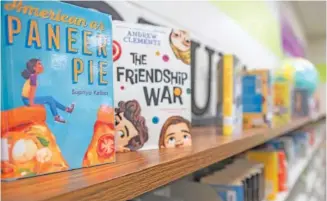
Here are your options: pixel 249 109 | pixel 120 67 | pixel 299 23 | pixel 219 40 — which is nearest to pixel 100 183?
pixel 120 67

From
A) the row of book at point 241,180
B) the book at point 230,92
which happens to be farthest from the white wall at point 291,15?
the book at point 230,92

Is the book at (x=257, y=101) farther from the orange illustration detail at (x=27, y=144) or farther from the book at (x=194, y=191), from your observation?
the orange illustration detail at (x=27, y=144)

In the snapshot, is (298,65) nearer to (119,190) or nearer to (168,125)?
(168,125)

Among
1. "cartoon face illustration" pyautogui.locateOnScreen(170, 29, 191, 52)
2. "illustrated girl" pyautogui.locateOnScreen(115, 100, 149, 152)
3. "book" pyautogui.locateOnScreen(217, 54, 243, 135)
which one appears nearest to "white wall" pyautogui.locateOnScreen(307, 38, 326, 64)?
"book" pyautogui.locateOnScreen(217, 54, 243, 135)

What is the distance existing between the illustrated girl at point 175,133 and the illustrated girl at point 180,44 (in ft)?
0.49

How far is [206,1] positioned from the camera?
170 cm

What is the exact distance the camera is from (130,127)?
731 mm

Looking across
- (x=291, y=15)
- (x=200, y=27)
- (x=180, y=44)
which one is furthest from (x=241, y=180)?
(x=291, y=15)

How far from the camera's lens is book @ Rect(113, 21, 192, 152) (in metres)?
0.73

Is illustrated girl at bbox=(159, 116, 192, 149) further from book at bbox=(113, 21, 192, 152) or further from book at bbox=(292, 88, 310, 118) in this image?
book at bbox=(292, 88, 310, 118)

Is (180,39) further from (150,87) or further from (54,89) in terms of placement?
(54,89)

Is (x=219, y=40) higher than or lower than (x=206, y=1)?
lower

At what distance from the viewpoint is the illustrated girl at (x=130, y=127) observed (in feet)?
2.36

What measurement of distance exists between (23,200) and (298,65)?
286 cm
